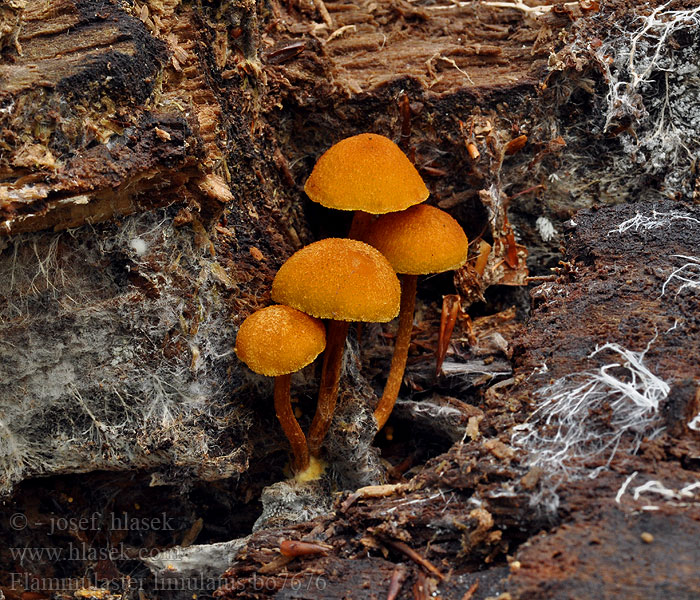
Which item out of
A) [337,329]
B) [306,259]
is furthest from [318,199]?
[337,329]

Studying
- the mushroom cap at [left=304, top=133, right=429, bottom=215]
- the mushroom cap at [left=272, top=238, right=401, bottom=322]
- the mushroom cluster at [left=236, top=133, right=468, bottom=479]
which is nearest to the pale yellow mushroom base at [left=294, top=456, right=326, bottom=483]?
the mushroom cluster at [left=236, top=133, right=468, bottom=479]

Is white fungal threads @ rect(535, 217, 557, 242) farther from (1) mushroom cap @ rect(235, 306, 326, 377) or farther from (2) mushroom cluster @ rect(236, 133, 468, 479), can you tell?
(1) mushroom cap @ rect(235, 306, 326, 377)

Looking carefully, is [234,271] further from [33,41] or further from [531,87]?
[531,87]

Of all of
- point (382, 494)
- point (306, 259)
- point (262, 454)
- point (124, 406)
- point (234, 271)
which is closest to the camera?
point (382, 494)

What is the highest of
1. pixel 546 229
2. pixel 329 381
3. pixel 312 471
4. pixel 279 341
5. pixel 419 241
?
pixel 419 241

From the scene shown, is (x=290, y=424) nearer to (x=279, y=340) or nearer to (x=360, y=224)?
(x=279, y=340)

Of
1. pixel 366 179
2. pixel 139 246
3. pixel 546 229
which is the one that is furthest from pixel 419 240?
pixel 139 246
